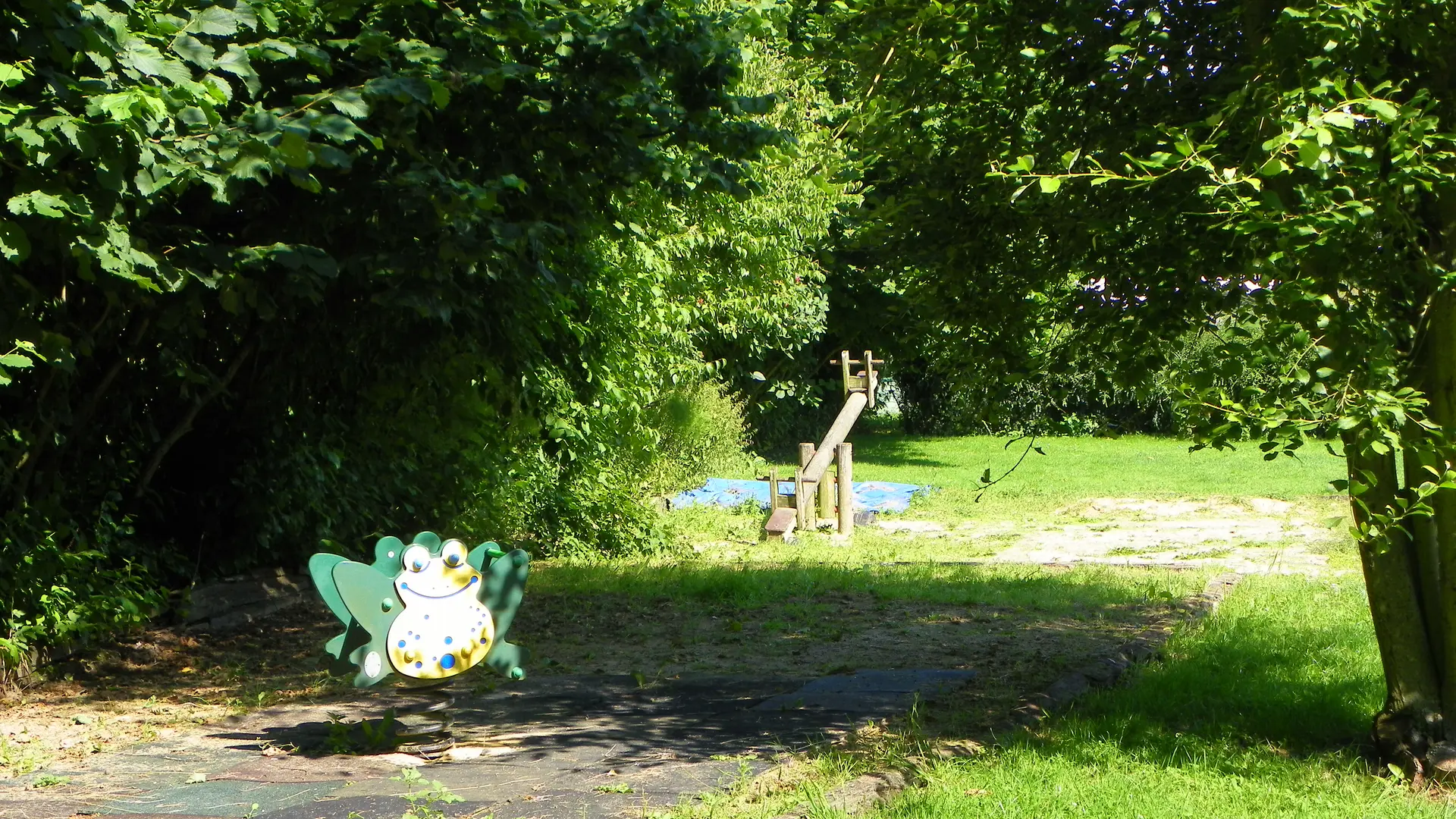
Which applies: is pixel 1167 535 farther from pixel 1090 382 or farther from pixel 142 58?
pixel 142 58

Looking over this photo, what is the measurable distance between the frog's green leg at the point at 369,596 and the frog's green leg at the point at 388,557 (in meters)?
0.05

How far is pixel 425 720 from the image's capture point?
608cm

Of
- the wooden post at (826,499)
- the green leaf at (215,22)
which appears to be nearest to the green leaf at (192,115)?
the green leaf at (215,22)

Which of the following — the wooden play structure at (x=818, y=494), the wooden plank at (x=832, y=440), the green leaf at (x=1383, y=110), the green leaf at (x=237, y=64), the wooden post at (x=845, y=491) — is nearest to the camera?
the green leaf at (x=1383, y=110)

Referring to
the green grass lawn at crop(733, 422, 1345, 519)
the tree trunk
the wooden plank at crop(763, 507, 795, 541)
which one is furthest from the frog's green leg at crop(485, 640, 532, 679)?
the green grass lawn at crop(733, 422, 1345, 519)

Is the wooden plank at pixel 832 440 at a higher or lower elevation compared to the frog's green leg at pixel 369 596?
higher

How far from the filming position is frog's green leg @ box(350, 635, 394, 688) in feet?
18.1

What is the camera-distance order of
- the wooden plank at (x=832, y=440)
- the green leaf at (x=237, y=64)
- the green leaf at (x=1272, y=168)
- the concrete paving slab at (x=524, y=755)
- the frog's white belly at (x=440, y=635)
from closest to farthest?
1. the green leaf at (x=1272, y=168)
2. the concrete paving slab at (x=524, y=755)
3. the green leaf at (x=237, y=64)
4. the frog's white belly at (x=440, y=635)
5. the wooden plank at (x=832, y=440)

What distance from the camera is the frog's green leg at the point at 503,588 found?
590cm

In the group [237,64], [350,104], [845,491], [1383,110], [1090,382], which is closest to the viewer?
[1383,110]

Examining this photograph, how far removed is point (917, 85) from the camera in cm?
640

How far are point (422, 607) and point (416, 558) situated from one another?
22 centimetres

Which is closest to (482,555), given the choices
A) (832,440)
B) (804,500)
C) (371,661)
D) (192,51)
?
(371,661)

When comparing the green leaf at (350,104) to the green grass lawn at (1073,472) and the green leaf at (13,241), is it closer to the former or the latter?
the green leaf at (13,241)
